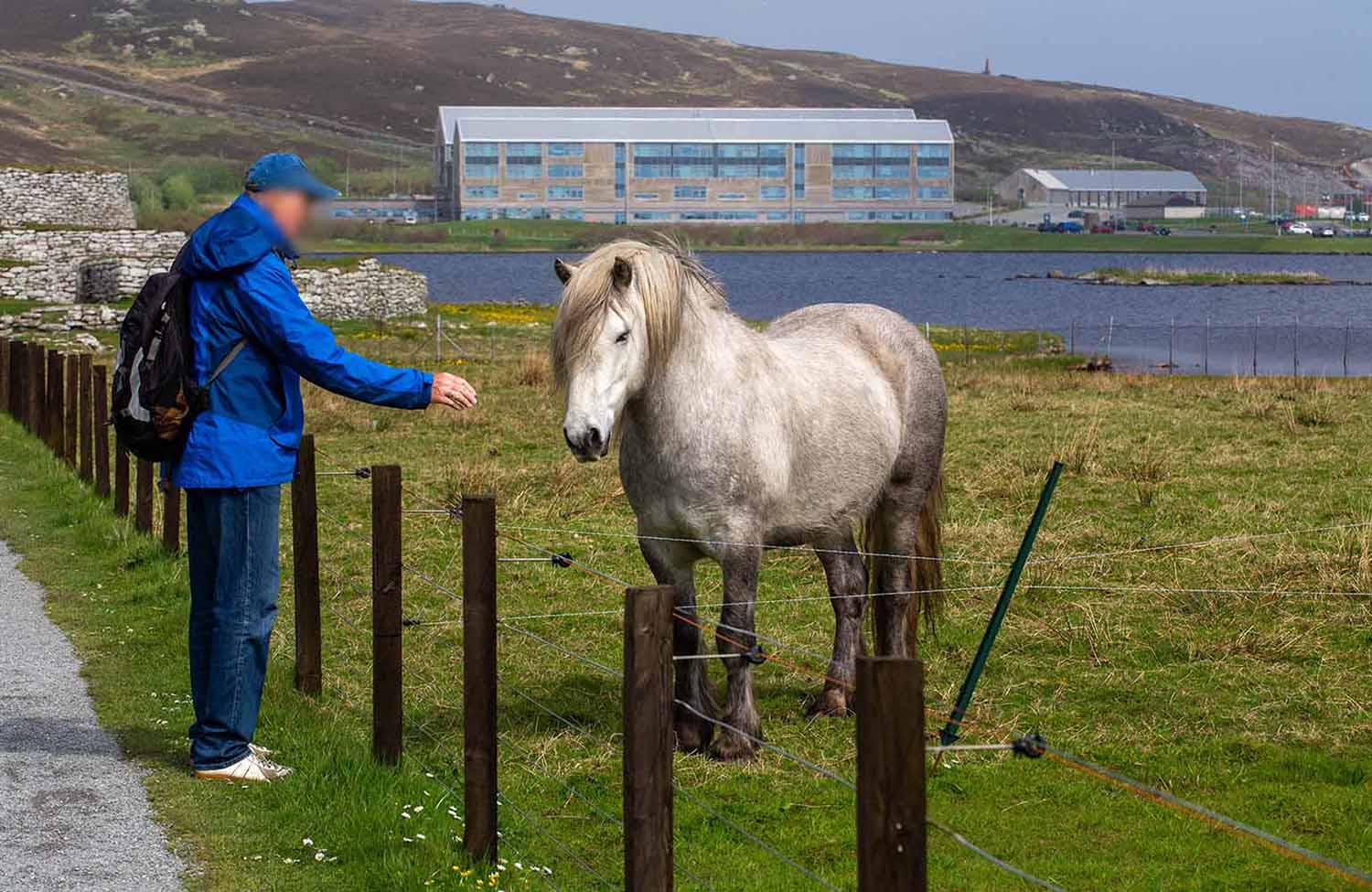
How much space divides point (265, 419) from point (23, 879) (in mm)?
1737

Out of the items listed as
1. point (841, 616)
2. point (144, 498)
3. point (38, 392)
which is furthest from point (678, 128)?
point (841, 616)

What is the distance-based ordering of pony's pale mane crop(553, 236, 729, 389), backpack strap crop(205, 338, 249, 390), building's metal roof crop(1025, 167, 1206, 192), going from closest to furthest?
backpack strap crop(205, 338, 249, 390) < pony's pale mane crop(553, 236, 729, 389) < building's metal roof crop(1025, 167, 1206, 192)

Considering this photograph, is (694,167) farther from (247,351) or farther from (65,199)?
(247,351)

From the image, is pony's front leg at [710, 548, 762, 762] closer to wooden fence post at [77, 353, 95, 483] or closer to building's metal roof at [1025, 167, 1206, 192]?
wooden fence post at [77, 353, 95, 483]

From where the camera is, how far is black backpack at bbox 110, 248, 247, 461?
565 cm

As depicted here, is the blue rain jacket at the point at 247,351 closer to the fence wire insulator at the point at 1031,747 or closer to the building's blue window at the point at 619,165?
the fence wire insulator at the point at 1031,747

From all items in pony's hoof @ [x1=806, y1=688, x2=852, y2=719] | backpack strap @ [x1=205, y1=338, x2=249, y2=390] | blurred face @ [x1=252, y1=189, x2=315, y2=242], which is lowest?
pony's hoof @ [x1=806, y1=688, x2=852, y2=719]

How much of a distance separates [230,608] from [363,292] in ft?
122

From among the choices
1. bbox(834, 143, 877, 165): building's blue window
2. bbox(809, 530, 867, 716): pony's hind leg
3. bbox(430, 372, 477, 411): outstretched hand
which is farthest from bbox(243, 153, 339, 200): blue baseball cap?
bbox(834, 143, 877, 165): building's blue window

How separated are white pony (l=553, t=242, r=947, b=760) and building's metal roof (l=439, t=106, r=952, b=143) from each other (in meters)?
132

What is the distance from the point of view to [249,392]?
582 centimetres

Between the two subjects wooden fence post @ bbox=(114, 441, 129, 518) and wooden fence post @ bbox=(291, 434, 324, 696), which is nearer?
wooden fence post @ bbox=(291, 434, 324, 696)

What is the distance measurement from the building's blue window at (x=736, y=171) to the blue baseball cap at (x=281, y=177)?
13971 centimetres

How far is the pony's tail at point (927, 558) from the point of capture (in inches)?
325
